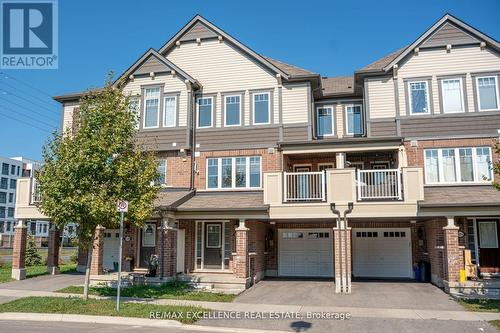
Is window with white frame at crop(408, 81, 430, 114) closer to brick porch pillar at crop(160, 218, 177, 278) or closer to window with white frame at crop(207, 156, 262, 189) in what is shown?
window with white frame at crop(207, 156, 262, 189)

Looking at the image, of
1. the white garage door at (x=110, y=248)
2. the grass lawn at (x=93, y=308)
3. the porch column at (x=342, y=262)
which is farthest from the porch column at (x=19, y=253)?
the porch column at (x=342, y=262)

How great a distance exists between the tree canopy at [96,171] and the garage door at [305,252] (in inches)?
319

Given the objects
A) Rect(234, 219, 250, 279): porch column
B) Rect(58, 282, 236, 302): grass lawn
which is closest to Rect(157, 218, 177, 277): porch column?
Rect(58, 282, 236, 302): grass lawn

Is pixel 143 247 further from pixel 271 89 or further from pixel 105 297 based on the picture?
pixel 271 89

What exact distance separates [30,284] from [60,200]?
6.59 meters

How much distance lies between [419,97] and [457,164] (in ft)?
10.7

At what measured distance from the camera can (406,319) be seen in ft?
37.8

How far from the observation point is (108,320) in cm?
1134

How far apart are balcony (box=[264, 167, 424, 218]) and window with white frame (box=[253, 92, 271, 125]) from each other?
3671mm

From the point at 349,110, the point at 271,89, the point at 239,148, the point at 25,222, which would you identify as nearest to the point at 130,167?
the point at 239,148

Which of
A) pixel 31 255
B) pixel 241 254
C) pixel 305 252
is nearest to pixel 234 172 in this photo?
pixel 241 254

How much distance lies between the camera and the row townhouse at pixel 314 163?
16500 mm

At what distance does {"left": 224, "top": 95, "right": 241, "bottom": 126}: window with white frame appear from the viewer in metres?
20.3

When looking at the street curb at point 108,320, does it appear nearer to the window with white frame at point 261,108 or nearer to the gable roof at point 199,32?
the window with white frame at point 261,108
